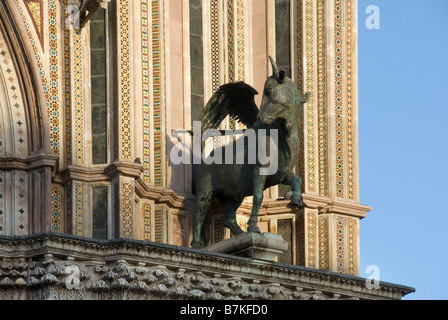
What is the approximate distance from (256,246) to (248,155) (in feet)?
4.37

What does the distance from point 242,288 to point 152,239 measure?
193 centimetres

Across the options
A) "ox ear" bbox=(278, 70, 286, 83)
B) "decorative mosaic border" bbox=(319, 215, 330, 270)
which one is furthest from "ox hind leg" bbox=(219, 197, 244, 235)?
"ox ear" bbox=(278, 70, 286, 83)

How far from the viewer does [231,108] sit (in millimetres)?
26938

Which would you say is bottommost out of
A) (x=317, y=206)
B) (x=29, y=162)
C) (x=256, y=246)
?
(x=256, y=246)

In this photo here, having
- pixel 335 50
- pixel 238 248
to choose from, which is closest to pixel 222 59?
pixel 335 50

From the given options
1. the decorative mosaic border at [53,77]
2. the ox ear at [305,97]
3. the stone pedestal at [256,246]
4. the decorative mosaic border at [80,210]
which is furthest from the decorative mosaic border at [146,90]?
the ox ear at [305,97]

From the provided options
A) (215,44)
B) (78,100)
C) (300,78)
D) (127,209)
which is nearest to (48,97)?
(78,100)

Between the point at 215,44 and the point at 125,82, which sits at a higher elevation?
the point at 215,44

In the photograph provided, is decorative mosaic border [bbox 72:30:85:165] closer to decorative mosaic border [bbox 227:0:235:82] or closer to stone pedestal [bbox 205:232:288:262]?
stone pedestal [bbox 205:232:288:262]

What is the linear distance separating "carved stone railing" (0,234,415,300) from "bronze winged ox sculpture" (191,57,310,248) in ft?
2.78

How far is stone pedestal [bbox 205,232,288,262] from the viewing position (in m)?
25.3

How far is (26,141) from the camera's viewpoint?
2623cm

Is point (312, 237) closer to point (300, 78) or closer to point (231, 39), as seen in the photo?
point (300, 78)
